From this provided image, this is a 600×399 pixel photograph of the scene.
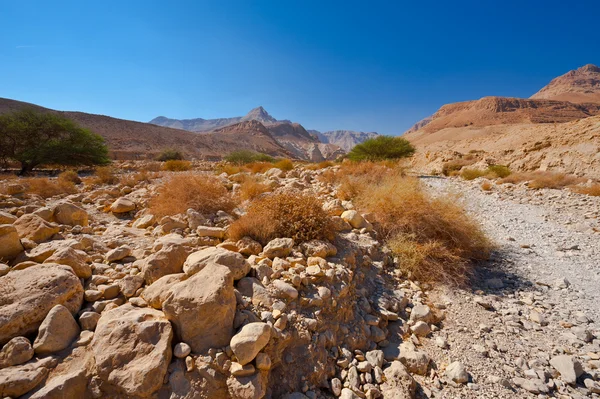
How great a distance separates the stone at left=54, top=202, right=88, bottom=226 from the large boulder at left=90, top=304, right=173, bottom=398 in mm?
2504

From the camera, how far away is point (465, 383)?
1.90 m

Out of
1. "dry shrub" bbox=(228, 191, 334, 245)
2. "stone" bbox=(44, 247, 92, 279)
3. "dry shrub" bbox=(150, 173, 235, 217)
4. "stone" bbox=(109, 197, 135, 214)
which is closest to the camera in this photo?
"stone" bbox=(44, 247, 92, 279)

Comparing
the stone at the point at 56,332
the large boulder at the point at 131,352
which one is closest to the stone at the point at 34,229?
the stone at the point at 56,332

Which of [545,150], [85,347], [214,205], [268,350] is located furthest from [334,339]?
[545,150]

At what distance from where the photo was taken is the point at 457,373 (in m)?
1.92

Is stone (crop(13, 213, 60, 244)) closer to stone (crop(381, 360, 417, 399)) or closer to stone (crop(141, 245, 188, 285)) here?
stone (crop(141, 245, 188, 285))

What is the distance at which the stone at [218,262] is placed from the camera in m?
2.09

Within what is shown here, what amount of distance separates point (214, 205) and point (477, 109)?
3389 inches

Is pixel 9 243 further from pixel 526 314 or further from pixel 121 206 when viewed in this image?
pixel 526 314

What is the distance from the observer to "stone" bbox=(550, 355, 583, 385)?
6.34 ft

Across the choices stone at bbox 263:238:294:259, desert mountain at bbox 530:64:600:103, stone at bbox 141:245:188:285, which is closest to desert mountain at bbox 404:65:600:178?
desert mountain at bbox 530:64:600:103

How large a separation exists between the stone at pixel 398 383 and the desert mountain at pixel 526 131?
40.2 feet

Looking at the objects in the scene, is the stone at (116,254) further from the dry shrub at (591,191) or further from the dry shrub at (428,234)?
the dry shrub at (591,191)

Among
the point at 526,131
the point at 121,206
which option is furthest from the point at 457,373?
the point at 526,131
